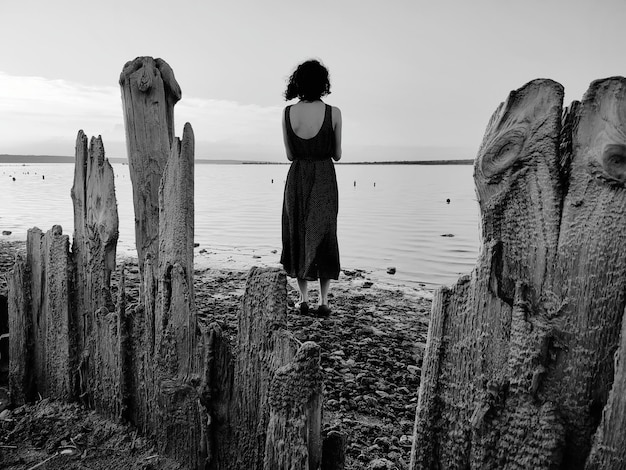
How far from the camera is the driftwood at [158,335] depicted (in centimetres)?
224

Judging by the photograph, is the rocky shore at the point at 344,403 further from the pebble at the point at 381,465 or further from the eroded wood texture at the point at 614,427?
the eroded wood texture at the point at 614,427

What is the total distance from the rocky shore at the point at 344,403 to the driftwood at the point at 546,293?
4.56 feet

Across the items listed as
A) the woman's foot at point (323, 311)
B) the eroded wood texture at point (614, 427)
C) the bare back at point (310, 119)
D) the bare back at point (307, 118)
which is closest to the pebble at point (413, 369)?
the woman's foot at point (323, 311)

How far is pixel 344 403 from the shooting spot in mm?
3820

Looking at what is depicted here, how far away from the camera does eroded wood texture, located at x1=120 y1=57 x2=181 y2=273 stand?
335 centimetres

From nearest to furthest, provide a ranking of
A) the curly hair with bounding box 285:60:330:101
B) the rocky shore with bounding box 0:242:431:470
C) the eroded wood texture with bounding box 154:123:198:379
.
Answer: the eroded wood texture with bounding box 154:123:198:379 → the rocky shore with bounding box 0:242:431:470 → the curly hair with bounding box 285:60:330:101

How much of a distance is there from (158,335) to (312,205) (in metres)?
3.24

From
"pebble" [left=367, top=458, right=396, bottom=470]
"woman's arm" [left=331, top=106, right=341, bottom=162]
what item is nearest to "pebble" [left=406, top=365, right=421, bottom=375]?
"pebble" [left=367, top=458, right=396, bottom=470]

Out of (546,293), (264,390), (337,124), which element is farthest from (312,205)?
(546,293)

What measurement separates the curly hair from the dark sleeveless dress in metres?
0.20

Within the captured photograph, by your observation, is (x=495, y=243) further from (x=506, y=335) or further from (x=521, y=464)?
(x=521, y=464)

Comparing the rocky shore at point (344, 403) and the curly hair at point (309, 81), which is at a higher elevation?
the curly hair at point (309, 81)

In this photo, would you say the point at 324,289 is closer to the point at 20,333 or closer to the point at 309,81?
the point at 309,81

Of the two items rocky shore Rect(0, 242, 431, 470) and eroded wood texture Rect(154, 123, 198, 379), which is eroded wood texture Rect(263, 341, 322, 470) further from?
rocky shore Rect(0, 242, 431, 470)
